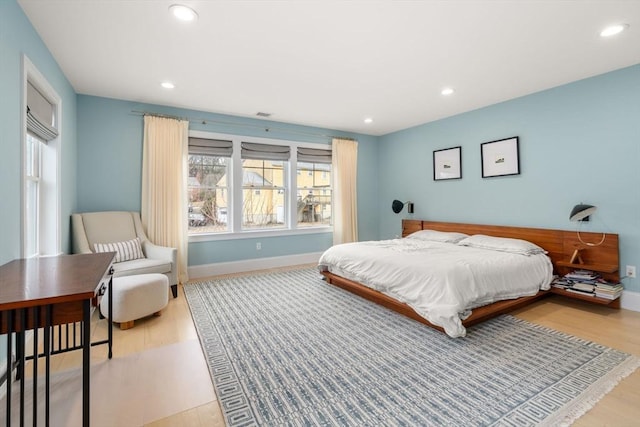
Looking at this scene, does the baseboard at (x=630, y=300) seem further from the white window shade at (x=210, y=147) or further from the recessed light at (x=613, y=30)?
the white window shade at (x=210, y=147)

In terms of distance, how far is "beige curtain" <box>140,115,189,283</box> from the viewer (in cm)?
410

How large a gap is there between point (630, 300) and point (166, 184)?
18.4 ft

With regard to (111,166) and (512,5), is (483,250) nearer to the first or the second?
(512,5)

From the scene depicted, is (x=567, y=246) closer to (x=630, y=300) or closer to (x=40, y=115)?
(x=630, y=300)

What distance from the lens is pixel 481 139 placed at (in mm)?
4422

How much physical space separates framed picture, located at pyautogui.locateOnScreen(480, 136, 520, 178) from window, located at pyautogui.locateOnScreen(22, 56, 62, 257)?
5.06m

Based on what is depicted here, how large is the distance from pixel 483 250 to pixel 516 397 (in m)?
2.15

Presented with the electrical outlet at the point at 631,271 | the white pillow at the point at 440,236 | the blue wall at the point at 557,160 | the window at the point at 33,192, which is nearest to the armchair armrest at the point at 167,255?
the window at the point at 33,192

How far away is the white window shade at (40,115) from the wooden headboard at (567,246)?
16.7 feet

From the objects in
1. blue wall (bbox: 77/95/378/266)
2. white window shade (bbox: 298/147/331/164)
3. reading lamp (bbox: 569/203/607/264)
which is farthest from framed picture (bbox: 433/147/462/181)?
blue wall (bbox: 77/95/378/266)

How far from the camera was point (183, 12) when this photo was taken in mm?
2152

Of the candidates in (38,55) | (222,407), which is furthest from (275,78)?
(222,407)

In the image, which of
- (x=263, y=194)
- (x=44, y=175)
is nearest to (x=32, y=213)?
(x=44, y=175)

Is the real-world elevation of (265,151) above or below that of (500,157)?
above
